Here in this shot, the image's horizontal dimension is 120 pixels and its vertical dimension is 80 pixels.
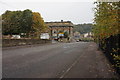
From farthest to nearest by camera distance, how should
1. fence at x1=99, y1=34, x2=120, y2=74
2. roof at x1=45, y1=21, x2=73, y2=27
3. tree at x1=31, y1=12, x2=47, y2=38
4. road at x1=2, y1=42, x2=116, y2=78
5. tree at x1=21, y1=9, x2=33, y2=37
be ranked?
roof at x1=45, y1=21, x2=73, y2=27, tree at x1=31, y1=12, x2=47, y2=38, tree at x1=21, y1=9, x2=33, y2=37, road at x1=2, y1=42, x2=116, y2=78, fence at x1=99, y1=34, x2=120, y2=74

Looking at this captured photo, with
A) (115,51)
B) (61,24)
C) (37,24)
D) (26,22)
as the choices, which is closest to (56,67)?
(115,51)

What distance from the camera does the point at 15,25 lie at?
6712cm

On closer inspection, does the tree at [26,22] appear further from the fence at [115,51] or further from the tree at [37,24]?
the fence at [115,51]

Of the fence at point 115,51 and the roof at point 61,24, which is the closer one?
the fence at point 115,51

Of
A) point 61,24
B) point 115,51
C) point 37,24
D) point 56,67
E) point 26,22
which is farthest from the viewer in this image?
point 61,24

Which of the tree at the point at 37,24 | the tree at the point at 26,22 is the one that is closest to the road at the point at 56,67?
the tree at the point at 26,22

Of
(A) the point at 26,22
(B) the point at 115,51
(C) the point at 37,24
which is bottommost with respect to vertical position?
(B) the point at 115,51

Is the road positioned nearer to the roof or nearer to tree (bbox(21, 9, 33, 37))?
tree (bbox(21, 9, 33, 37))

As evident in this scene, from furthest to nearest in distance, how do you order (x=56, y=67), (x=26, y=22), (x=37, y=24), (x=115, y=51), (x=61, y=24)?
(x=61, y=24) < (x=37, y=24) < (x=26, y=22) < (x=56, y=67) < (x=115, y=51)

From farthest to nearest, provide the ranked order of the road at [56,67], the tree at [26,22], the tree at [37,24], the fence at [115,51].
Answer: the tree at [37,24], the tree at [26,22], the road at [56,67], the fence at [115,51]

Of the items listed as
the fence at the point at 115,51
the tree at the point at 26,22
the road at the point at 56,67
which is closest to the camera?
the fence at the point at 115,51

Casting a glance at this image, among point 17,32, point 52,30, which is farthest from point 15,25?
point 52,30

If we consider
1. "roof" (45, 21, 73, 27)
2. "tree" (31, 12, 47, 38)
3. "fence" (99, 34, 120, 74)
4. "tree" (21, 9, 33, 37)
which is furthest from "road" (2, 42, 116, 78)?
"roof" (45, 21, 73, 27)

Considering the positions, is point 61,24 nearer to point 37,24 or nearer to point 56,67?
point 37,24
